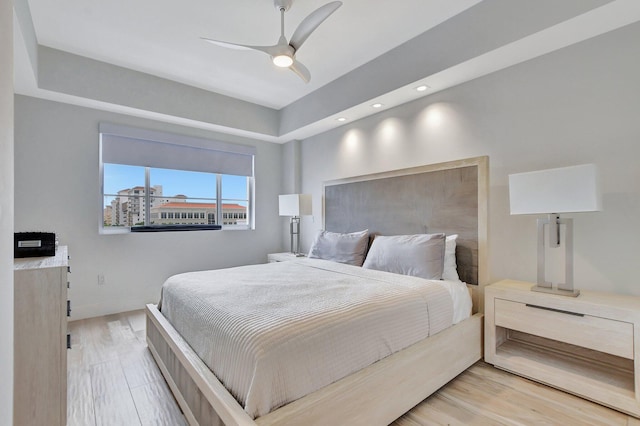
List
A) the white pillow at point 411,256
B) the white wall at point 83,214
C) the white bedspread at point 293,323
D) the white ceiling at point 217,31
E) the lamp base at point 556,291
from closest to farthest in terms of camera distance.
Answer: the white bedspread at point 293,323 → the lamp base at point 556,291 → the white ceiling at point 217,31 → the white pillow at point 411,256 → the white wall at point 83,214

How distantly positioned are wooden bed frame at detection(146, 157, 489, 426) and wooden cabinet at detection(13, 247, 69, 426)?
0.56 m

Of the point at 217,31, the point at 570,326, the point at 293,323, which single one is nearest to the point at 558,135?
the point at 570,326

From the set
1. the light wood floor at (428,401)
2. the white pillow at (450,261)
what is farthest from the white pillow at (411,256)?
the light wood floor at (428,401)

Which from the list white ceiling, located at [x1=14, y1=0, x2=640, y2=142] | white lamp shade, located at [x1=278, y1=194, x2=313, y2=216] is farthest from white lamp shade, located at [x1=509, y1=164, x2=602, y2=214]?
white lamp shade, located at [x1=278, y1=194, x2=313, y2=216]

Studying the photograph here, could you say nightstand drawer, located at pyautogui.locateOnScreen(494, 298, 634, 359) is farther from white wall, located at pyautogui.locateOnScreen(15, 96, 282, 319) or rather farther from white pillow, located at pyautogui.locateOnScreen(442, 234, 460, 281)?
white wall, located at pyautogui.locateOnScreen(15, 96, 282, 319)

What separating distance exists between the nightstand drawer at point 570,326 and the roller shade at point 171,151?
3.77 m

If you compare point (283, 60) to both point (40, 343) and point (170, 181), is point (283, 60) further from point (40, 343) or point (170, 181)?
point (170, 181)

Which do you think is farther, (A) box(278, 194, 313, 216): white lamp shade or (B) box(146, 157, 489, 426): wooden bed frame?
(A) box(278, 194, 313, 216): white lamp shade

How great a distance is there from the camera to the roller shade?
3.59 meters

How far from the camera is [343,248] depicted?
3.34 m

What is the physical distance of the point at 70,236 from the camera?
3.32 m

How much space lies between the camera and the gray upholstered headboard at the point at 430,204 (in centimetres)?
266

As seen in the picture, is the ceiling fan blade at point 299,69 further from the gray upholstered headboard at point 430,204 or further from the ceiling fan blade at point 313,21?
the gray upholstered headboard at point 430,204

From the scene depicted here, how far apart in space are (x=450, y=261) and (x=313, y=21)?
2187mm
